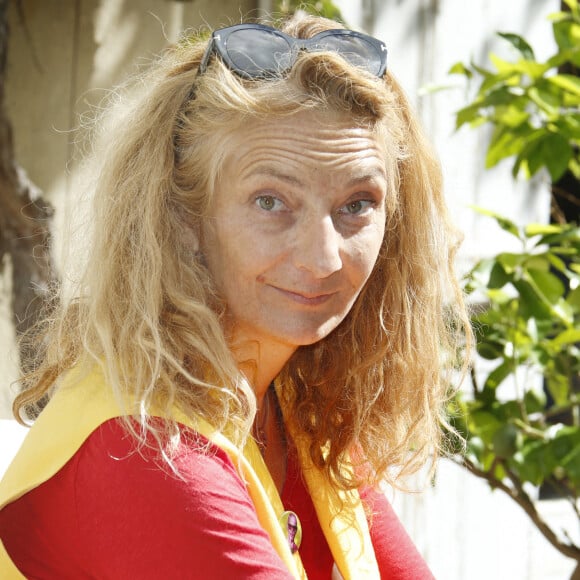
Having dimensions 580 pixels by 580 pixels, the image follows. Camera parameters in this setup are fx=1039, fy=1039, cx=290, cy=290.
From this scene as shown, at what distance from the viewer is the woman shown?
1257 mm

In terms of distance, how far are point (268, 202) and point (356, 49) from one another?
0.27m

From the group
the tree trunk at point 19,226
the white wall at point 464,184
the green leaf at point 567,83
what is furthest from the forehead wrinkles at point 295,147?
the white wall at point 464,184

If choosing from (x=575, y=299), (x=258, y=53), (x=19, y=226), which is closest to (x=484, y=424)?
(x=575, y=299)

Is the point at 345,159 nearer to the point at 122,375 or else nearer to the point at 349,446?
the point at 122,375

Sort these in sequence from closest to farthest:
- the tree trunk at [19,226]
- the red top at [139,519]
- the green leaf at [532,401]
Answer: the red top at [139,519] → the green leaf at [532,401] → the tree trunk at [19,226]

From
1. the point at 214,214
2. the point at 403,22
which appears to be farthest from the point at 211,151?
the point at 403,22

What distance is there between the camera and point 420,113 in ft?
10.6

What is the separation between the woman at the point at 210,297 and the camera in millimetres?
1257

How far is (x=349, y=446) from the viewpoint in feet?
5.77

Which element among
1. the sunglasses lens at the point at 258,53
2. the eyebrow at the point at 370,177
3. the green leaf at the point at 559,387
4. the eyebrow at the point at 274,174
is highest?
the sunglasses lens at the point at 258,53

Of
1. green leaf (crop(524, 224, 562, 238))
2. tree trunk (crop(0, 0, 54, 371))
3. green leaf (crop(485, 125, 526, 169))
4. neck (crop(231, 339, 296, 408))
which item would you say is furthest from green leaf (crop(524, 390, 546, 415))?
tree trunk (crop(0, 0, 54, 371))

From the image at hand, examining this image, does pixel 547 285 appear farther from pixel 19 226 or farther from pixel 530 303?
pixel 19 226

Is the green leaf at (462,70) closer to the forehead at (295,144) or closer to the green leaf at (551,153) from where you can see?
the green leaf at (551,153)

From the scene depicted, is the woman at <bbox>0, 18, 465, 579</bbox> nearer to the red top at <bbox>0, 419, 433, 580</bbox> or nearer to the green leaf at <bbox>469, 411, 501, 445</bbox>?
the red top at <bbox>0, 419, 433, 580</bbox>
